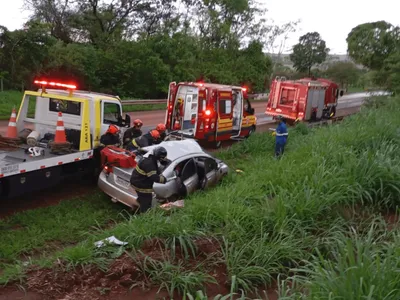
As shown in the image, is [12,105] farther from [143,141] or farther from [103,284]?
[103,284]

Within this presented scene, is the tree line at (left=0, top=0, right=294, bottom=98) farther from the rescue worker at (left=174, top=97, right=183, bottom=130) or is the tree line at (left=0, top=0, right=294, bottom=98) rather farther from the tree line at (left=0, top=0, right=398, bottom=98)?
the rescue worker at (left=174, top=97, right=183, bottom=130)

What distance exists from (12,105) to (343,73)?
2178 inches

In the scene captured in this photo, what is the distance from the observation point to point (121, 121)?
9.53 meters

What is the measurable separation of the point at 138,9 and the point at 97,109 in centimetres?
2819

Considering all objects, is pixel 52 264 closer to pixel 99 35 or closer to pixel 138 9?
pixel 99 35

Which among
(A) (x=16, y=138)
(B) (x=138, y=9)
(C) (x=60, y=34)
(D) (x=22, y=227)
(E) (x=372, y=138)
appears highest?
(B) (x=138, y=9)

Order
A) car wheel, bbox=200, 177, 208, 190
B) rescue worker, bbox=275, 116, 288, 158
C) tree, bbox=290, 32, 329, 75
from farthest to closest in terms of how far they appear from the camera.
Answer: tree, bbox=290, 32, 329, 75 < rescue worker, bbox=275, 116, 288, 158 < car wheel, bbox=200, 177, 208, 190

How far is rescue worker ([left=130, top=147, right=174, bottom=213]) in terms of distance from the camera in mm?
6410

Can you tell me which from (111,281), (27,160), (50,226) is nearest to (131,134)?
(27,160)

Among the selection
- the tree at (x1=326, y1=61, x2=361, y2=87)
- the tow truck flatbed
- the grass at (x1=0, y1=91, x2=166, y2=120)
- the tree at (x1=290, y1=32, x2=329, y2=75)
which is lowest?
the grass at (x1=0, y1=91, x2=166, y2=120)

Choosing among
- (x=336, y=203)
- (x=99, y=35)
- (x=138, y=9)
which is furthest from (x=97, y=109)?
(x=138, y=9)

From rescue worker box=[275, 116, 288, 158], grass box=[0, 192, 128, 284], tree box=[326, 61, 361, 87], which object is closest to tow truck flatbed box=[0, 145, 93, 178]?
grass box=[0, 192, 128, 284]

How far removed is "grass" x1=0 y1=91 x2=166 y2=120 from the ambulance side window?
9.68 meters

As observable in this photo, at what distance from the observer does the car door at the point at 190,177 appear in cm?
742
